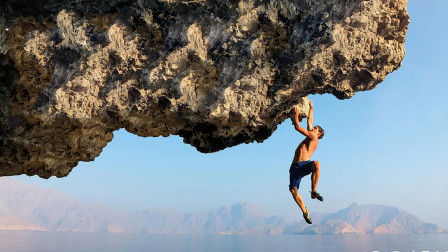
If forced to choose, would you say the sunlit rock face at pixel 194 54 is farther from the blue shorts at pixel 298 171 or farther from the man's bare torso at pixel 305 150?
the blue shorts at pixel 298 171

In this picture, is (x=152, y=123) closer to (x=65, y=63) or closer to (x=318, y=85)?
(x=65, y=63)

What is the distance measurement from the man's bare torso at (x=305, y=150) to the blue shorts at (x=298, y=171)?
0.10 m

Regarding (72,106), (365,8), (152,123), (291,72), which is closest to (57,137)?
(72,106)

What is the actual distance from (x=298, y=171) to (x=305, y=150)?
18.3 inches

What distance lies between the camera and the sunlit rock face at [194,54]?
25.0ft

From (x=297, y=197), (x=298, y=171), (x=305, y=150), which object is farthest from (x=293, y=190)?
(x=305, y=150)

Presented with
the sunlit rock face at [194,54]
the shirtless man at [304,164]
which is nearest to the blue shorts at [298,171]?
the shirtless man at [304,164]

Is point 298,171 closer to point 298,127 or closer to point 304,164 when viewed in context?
point 304,164

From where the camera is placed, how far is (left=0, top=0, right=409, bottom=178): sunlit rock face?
762 cm

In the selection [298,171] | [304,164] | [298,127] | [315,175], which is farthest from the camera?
[298,127]

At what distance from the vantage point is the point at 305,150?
870 centimetres

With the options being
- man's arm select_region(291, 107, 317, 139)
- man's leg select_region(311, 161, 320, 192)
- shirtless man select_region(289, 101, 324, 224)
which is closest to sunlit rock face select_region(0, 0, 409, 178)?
man's arm select_region(291, 107, 317, 139)

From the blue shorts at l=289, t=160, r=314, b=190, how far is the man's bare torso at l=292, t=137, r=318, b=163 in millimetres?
105

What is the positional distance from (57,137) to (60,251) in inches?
1993
